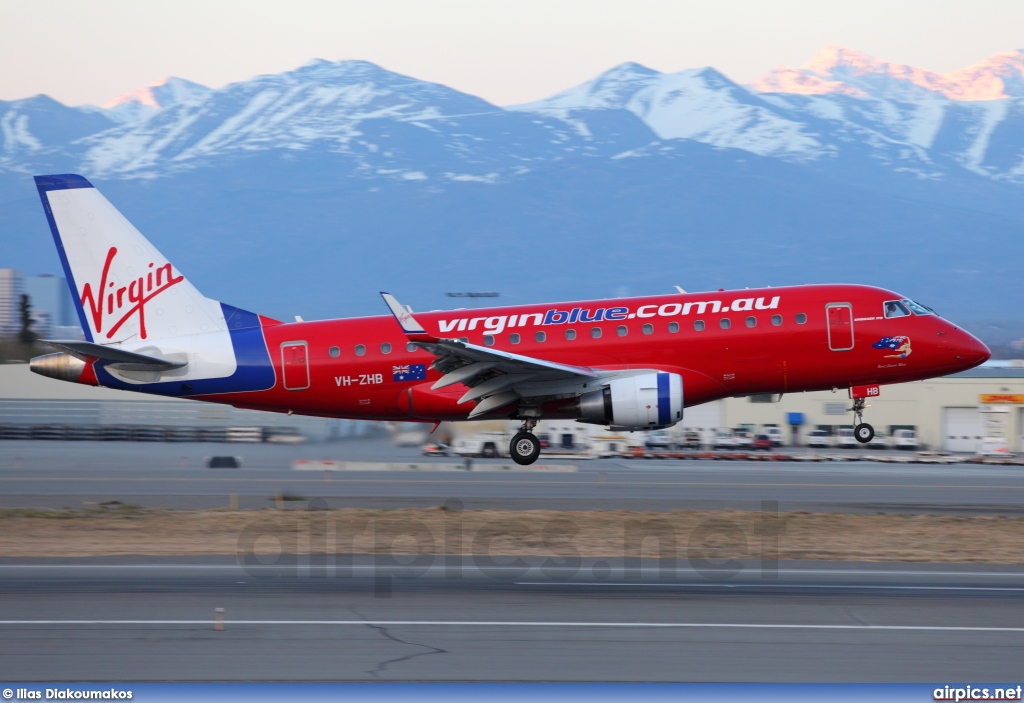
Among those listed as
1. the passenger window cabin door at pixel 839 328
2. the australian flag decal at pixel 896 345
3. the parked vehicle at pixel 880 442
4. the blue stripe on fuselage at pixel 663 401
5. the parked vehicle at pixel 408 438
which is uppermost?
the passenger window cabin door at pixel 839 328

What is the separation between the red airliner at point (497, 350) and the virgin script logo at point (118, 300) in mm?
31

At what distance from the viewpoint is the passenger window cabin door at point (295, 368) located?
1147 inches

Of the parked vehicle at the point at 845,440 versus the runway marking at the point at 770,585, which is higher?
the parked vehicle at the point at 845,440

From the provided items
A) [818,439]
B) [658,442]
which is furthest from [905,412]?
[658,442]

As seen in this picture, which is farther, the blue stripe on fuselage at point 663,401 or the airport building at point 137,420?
the airport building at point 137,420

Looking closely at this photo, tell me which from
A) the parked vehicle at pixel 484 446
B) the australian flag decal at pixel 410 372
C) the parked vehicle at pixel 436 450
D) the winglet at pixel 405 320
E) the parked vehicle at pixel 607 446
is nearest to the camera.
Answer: the winglet at pixel 405 320

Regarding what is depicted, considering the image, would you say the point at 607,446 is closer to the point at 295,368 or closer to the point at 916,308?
the point at 916,308

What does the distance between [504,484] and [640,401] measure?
23.4 ft

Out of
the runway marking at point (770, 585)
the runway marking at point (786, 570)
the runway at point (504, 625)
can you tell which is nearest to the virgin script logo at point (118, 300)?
the runway marking at point (786, 570)

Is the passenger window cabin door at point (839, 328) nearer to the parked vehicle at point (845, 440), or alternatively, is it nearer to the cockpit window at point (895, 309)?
the cockpit window at point (895, 309)

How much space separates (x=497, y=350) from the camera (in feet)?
91.5

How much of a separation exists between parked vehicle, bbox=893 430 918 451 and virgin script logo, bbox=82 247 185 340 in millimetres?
47144

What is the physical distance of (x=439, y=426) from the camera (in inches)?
1304

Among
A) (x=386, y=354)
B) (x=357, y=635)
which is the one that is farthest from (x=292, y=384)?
(x=357, y=635)
